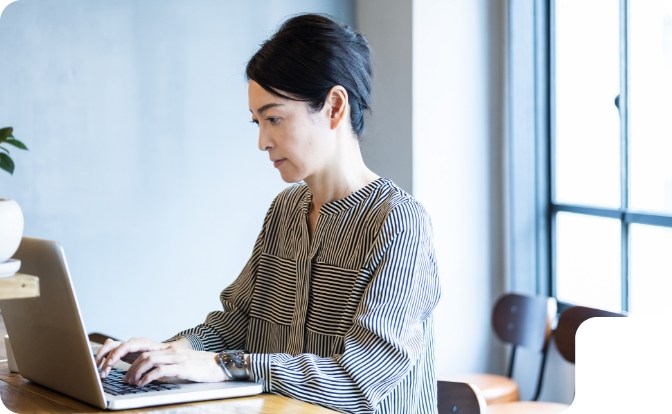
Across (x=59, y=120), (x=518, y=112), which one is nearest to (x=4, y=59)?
(x=59, y=120)

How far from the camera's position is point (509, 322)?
13.0 feet

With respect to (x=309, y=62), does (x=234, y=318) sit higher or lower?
lower

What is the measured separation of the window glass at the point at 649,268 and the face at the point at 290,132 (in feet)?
6.94

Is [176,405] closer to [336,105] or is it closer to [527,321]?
[336,105]

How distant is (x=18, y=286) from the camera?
1.34 metres

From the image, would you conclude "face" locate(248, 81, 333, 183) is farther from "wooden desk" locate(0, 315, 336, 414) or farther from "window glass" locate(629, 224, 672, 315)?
"window glass" locate(629, 224, 672, 315)

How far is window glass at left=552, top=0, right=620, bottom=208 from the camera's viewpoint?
12.6ft

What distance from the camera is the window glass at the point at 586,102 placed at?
3848 millimetres

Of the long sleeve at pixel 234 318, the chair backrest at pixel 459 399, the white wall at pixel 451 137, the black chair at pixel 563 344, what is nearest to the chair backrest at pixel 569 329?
the black chair at pixel 563 344

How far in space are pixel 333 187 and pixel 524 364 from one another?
2.62m

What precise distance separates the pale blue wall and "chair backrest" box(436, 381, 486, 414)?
7.49ft

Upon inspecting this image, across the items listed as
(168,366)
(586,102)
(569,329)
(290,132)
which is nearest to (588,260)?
(569,329)

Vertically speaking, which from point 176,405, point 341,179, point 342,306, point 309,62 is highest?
point 309,62

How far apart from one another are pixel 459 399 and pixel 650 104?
2.05 m
